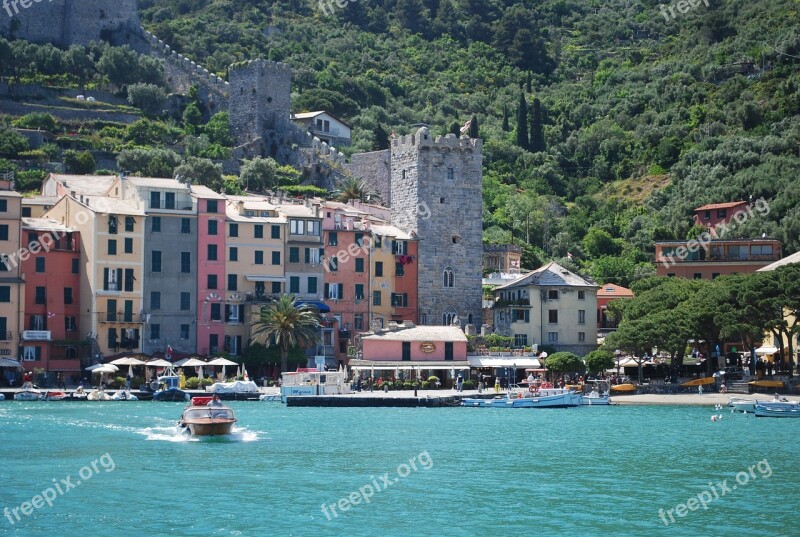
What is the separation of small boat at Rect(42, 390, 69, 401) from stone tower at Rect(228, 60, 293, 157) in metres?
43.7

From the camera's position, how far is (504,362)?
Result: 88375mm

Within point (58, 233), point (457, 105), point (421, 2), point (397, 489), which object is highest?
point (421, 2)

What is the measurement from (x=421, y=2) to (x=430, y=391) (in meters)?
117

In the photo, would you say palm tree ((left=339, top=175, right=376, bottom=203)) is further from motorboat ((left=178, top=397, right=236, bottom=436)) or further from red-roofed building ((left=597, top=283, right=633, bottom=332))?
motorboat ((left=178, top=397, right=236, bottom=436))

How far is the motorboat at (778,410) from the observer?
72.4m

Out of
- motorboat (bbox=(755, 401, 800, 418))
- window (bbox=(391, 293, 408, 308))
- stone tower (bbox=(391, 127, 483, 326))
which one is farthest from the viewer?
stone tower (bbox=(391, 127, 483, 326))

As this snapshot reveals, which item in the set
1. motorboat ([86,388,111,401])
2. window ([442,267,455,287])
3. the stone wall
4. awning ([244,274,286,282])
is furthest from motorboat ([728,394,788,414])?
the stone wall

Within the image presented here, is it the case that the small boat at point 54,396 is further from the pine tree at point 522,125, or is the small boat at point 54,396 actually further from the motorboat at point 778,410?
the pine tree at point 522,125

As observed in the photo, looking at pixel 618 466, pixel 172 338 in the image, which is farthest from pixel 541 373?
pixel 618 466

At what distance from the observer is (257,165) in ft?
360

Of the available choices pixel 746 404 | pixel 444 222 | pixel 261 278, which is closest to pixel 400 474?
pixel 746 404

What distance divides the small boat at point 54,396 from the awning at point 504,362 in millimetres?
24038

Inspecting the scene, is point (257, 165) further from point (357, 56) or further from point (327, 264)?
point (357, 56)

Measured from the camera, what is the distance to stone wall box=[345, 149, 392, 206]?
10662cm
